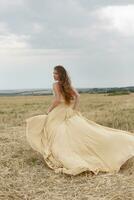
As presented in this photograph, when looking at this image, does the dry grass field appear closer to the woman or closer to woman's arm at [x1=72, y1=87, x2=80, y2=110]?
the woman

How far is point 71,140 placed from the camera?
9.37 meters

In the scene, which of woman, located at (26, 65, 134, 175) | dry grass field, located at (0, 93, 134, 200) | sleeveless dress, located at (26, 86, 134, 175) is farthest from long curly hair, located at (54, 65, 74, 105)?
dry grass field, located at (0, 93, 134, 200)

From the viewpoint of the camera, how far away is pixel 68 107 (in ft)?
32.3

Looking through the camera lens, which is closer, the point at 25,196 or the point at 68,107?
the point at 25,196

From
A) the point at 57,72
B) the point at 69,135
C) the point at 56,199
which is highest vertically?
the point at 57,72

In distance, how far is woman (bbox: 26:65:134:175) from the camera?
891cm

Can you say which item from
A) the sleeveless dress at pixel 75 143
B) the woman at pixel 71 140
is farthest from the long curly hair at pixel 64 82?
the sleeveless dress at pixel 75 143

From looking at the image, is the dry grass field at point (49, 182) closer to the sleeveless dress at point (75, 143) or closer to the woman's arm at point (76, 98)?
the sleeveless dress at point (75, 143)

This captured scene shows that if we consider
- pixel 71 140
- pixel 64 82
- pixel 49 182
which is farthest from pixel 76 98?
pixel 49 182

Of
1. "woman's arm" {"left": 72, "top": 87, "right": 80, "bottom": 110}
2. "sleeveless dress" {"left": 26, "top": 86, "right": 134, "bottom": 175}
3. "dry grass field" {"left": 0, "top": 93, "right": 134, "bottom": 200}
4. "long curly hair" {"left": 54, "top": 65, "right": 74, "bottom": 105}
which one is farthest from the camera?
"woman's arm" {"left": 72, "top": 87, "right": 80, "bottom": 110}

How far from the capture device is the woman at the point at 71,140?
29.2 ft

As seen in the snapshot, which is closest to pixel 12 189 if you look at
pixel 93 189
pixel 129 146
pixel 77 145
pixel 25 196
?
pixel 25 196

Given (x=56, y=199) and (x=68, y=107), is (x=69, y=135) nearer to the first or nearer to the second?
(x=68, y=107)

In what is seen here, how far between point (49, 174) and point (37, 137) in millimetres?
1384
